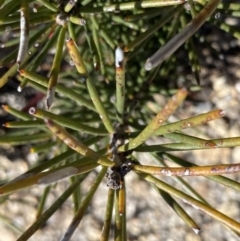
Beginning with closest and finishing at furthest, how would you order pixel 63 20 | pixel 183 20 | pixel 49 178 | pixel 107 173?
pixel 49 178 → pixel 107 173 → pixel 63 20 → pixel 183 20

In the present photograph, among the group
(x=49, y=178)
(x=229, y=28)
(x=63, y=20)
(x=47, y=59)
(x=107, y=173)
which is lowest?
(x=49, y=178)

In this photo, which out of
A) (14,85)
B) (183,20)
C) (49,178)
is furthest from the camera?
(14,85)

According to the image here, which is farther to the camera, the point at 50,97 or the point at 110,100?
the point at 110,100

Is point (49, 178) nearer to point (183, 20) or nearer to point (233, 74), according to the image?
point (183, 20)

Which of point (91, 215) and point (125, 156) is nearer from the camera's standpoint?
point (125, 156)

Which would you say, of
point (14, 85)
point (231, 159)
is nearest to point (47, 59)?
point (14, 85)

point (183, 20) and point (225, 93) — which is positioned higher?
point (225, 93)

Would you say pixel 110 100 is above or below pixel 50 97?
above
